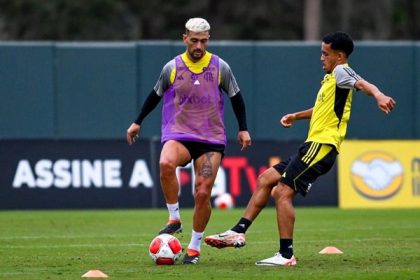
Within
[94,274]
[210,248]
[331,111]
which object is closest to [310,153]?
[331,111]

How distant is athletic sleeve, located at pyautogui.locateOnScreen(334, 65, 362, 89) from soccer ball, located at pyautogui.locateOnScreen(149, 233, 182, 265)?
7.51 feet

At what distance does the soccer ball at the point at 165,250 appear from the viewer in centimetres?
1219

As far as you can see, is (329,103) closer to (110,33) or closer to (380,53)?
(380,53)

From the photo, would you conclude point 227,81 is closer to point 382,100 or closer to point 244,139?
point 244,139

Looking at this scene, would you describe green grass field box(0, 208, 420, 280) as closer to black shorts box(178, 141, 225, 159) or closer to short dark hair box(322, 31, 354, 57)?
black shorts box(178, 141, 225, 159)

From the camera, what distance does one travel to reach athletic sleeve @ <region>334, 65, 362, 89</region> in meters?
11.7

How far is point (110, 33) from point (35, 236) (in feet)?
100

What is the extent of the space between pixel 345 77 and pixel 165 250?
8.13 feet

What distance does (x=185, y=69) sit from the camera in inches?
492

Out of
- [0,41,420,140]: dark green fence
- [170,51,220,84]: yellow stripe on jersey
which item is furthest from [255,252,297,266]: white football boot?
[0,41,420,140]: dark green fence

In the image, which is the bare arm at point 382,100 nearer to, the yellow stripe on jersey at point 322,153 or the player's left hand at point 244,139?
the yellow stripe on jersey at point 322,153

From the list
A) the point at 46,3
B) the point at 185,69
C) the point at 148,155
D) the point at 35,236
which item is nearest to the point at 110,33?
the point at 46,3

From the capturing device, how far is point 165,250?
1220cm

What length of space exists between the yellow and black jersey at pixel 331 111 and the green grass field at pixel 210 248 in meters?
1.28
